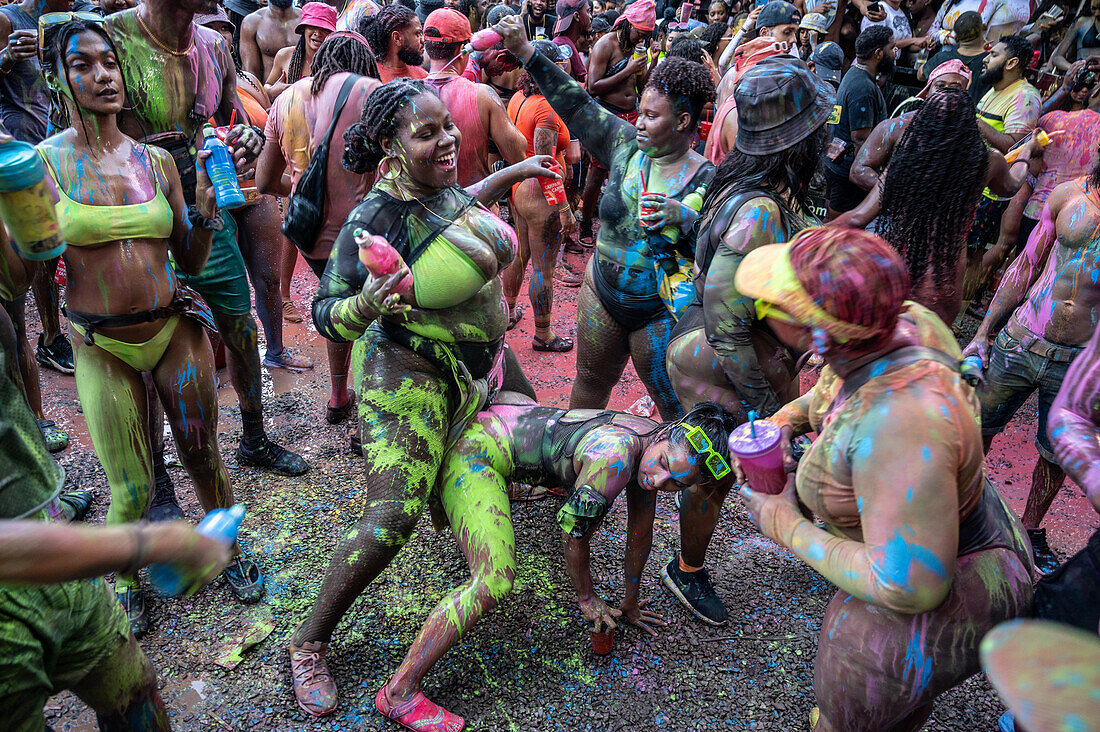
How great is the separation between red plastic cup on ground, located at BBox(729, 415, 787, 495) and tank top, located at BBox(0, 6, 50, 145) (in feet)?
16.8

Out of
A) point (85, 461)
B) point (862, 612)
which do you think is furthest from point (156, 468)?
point (862, 612)

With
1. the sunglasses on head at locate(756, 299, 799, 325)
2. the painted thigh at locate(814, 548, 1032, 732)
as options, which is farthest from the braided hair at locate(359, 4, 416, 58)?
the painted thigh at locate(814, 548, 1032, 732)

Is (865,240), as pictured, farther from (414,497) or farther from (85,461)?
(85,461)

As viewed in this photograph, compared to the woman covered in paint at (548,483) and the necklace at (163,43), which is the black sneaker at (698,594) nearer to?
the woman covered in paint at (548,483)

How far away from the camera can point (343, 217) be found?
4074 millimetres

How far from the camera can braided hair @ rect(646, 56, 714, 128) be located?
3123 mm

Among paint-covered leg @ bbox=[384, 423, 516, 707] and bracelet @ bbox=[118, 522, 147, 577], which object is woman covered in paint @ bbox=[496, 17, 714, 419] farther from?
bracelet @ bbox=[118, 522, 147, 577]

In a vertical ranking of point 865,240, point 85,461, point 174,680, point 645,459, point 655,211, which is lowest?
point 85,461

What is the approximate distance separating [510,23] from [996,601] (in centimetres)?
319

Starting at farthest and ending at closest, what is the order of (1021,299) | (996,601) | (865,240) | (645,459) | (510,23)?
(1021,299) → (510,23) → (645,459) → (996,601) → (865,240)

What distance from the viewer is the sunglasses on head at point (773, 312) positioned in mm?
1707

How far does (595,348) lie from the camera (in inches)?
146

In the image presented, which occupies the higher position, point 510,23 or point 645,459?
point 510,23

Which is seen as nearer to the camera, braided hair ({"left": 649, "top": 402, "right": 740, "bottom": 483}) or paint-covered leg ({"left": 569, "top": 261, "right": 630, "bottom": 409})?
braided hair ({"left": 649, "top": 402, "right": 740, "bottom": 483})
